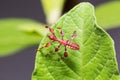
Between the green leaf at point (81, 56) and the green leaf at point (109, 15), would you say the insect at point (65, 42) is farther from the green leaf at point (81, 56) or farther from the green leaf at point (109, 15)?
the green leaf at point (109, 15)

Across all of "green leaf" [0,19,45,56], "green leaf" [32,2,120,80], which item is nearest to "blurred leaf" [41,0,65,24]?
"green leaf" [0,19,45,56]

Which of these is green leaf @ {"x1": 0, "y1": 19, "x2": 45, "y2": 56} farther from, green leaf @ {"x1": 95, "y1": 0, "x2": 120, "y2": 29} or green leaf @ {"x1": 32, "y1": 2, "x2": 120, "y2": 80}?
green leaf @ {"x1": 32, "y1": 2, "x2": 120, "y2": 80}

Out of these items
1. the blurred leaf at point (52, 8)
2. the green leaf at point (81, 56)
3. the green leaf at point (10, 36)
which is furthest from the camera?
the green leaf at point (10, 36)

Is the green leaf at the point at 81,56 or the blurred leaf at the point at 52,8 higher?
the blurred leaf at the point at 52,8

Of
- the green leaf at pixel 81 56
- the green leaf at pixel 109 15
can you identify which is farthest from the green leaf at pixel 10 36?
the green leaf at pixel 81 56

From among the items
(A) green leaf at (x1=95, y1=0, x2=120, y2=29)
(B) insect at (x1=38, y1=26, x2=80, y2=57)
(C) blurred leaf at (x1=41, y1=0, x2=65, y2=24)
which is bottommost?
(A) green leaf at (x1=95, y1=0, x2=120, y2=29)

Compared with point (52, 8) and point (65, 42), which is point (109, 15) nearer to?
point (52, 8)
